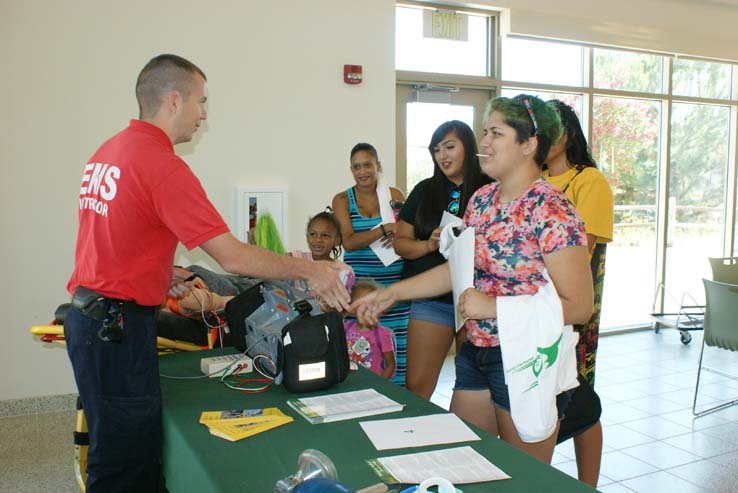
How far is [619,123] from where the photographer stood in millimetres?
6773

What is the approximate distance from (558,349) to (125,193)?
137 cm

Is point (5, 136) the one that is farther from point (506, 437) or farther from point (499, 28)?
point (499, 28)

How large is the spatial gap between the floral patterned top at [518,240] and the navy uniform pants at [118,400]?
41.3 inches

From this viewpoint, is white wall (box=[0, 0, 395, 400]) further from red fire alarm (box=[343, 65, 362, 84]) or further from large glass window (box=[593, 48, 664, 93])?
large glass window (box=[593, 48, 664, 93])

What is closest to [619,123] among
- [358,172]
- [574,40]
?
[574,40]

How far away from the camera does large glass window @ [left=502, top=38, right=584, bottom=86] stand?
6.08m

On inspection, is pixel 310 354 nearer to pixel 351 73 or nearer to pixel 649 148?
pixel 351 73

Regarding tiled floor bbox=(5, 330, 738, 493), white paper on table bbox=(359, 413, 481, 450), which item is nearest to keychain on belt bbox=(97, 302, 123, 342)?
white paper on table bbox=(359, 413, 481, 450)

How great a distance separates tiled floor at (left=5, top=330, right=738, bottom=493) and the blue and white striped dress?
3.60ft

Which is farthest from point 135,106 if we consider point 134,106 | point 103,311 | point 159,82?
point 103,311

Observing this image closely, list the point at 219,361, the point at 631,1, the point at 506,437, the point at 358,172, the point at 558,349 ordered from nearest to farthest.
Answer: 1. the point at 558,349
2. the point at 506,437
3. the point at 219,361
4. the point at 358,172
5. the point at 631,1

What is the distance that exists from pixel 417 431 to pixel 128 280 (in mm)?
996

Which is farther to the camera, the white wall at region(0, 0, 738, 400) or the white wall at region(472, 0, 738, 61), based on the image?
the white wall at region(472, 0, 738, 61)

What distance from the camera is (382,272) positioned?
3619 mm
